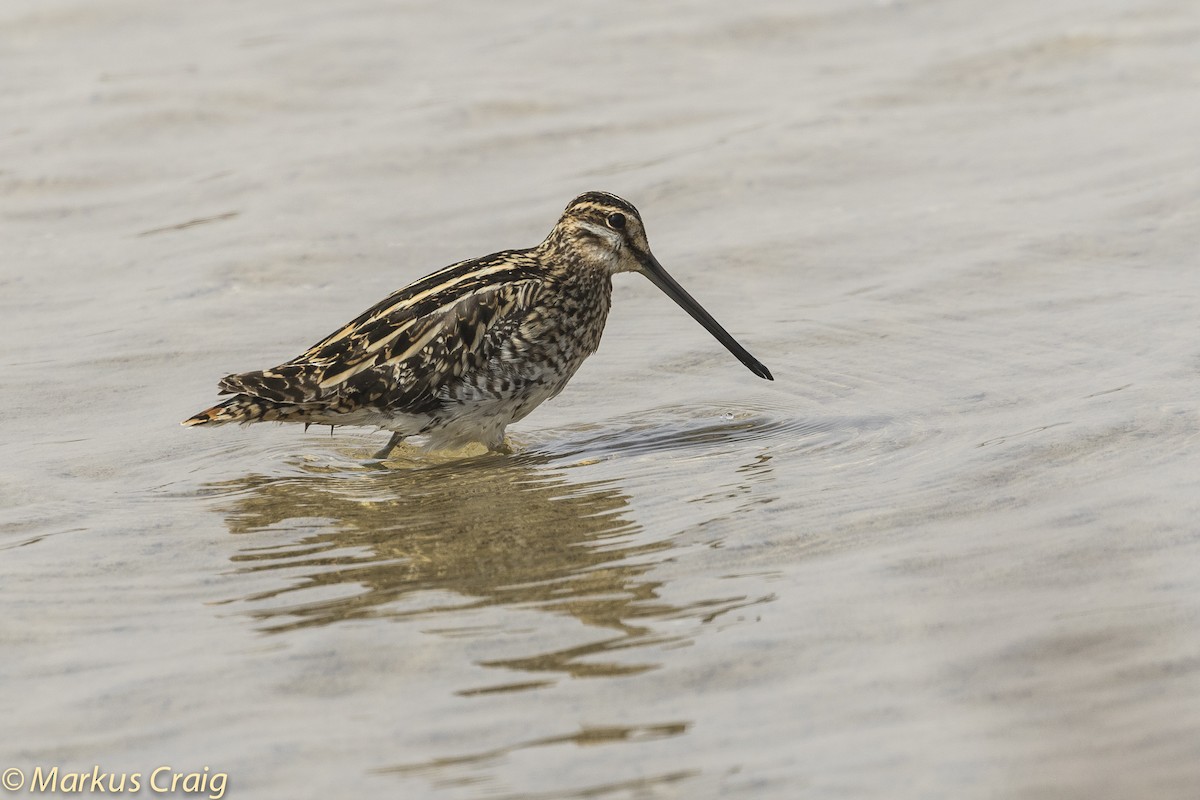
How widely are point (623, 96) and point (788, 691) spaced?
874cm

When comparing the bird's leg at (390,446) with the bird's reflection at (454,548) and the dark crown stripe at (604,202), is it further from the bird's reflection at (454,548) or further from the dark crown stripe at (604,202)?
the dark crown stripe at (604,202)

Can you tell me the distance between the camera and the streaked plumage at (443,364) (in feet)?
27.8

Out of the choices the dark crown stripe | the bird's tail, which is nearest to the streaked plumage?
the bird's tail

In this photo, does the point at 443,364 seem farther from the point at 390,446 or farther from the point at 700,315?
the point at 700,315

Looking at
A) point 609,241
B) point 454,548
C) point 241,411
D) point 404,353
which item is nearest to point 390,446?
point 404,353

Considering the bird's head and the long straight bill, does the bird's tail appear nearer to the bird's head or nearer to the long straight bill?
the bird's head

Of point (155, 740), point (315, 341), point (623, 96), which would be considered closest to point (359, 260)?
point (315, 341)

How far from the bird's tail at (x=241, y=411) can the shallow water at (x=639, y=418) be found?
232mm

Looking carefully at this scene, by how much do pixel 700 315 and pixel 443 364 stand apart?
4.53 ft

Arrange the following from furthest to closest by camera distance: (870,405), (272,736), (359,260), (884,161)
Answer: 1. (884,161)
2. (359,260)
3. (870,405)
4. (272,736)

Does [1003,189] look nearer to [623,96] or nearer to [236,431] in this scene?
[623,96]

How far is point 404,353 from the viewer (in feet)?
28.2

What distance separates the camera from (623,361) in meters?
9.79

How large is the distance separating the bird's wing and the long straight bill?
0.88 meters
